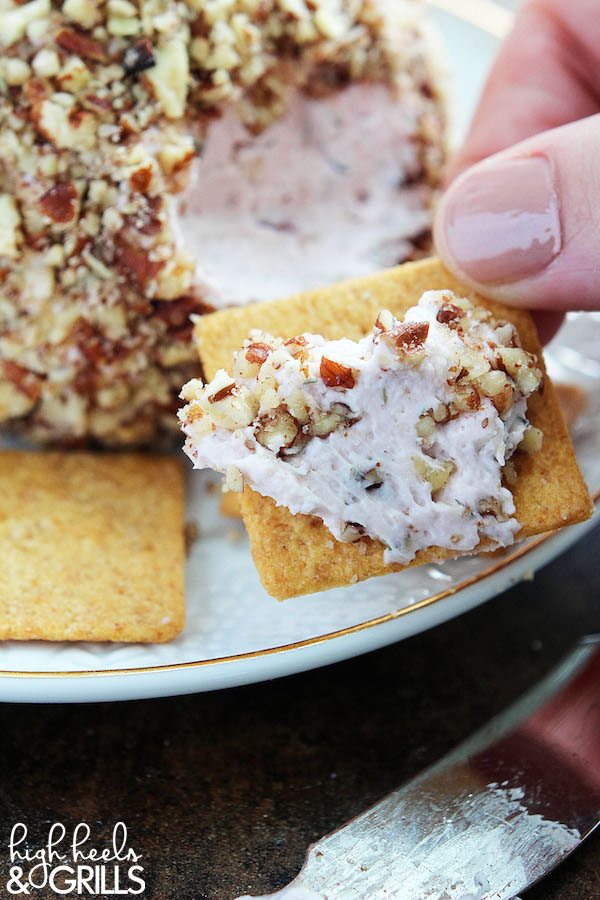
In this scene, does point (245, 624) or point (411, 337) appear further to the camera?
point (245, 624)

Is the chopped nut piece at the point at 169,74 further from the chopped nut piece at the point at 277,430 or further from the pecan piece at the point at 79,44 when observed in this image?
the chopped nut piece at the point at 277,430

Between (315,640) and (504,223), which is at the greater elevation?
(504,223)

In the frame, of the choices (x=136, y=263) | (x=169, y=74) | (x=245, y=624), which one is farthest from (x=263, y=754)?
(x=169, y=74)

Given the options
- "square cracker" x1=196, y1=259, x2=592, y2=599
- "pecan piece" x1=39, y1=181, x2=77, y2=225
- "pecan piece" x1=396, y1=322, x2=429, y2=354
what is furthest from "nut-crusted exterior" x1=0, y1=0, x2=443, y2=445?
"pecan piece" x1=396, y1=322, x2=429, y2=354

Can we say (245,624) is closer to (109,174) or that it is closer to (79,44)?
(109,174)

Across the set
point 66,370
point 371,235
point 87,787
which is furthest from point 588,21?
point 87,787
